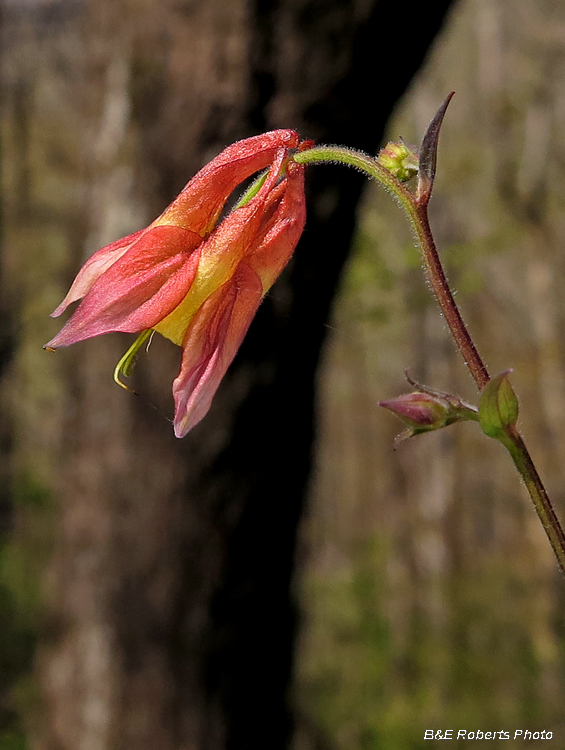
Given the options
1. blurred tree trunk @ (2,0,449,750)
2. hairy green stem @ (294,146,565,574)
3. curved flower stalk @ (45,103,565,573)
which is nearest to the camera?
hairy green stem @ (294,146,565,574)

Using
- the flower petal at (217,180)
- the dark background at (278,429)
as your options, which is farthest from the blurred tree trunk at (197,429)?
the flower petal at (217,180)

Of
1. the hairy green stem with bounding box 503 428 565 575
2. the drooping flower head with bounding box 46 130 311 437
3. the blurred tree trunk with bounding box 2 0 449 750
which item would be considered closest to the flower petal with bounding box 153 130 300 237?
the drooping flower head with bounding box 46 130 311 437

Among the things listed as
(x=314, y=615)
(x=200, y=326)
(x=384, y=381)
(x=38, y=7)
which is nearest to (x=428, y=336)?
(x=384, y=381)

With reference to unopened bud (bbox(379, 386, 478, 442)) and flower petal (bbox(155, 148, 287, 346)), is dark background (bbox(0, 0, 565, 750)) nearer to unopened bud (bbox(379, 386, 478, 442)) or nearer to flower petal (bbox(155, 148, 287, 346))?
flower petal (bbox(155, 148, 287, 346))

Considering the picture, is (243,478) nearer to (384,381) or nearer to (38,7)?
(384,381)

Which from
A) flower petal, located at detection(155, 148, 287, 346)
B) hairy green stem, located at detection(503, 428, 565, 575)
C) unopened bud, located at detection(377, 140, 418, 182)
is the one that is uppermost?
unopened bud, located at detection(377, 140, 418, 182)

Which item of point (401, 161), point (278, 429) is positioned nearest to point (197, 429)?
point (278, 429)

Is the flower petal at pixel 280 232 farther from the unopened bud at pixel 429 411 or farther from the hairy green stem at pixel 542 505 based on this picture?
the hairy green stem at pixel 542 505
